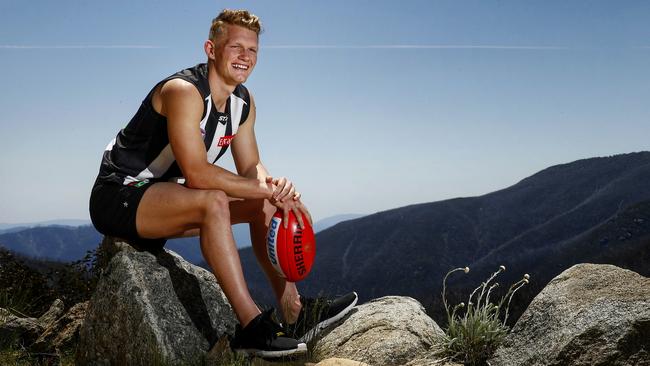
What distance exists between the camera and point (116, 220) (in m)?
5.30

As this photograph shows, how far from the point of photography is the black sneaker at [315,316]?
561 centimetres

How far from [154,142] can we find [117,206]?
61 centimetres

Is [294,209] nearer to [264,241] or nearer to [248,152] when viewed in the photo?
[264,241]

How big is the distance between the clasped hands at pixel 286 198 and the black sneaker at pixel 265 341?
0.81 meters

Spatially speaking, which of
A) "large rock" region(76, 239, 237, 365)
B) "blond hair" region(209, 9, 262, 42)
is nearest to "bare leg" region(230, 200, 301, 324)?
"large rock" region(76, 239, 237, 365)

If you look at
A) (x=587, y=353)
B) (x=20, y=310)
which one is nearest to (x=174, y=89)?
(x=587, y=353)

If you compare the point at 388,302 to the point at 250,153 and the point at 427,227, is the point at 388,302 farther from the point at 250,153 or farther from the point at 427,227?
the point at 427,227

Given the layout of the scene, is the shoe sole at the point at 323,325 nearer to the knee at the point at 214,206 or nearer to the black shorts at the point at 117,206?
the knee at the point at 214,206

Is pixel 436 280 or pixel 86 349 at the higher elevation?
pixel 86 349

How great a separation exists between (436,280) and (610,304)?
11136 centimetres

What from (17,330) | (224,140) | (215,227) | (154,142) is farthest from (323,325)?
(17,330)

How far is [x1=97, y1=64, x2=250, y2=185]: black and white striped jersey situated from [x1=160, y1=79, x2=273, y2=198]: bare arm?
0.18 m

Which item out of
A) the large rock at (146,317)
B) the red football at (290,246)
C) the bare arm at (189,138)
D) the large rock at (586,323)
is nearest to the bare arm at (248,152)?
the red football at (290,246)

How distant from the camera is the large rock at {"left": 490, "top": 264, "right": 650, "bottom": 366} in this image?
4406mm
